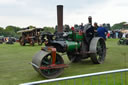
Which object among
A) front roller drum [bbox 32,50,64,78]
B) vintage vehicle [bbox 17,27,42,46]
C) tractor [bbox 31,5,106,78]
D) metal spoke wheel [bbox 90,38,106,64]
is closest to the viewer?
front roller drum [bbox 32,50,64,78]

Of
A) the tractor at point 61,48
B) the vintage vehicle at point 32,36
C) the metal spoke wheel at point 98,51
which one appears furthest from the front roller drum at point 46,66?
the vintage vehicle at point 32,36

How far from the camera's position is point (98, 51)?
6875 mm

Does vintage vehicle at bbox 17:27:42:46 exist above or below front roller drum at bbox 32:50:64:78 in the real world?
above

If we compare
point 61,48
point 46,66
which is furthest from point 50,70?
point 61,48

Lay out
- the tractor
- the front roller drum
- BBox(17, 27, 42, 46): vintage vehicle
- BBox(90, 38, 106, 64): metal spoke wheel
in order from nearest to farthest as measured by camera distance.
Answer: the front roller drum
the tractor
BBox(90, 38, 106, 64): metal spoke wheel
BBox(17, 27, 42, 46): vintage vehicle

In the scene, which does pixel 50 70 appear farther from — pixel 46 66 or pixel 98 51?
pixel 98 51

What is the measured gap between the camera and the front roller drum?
462cm

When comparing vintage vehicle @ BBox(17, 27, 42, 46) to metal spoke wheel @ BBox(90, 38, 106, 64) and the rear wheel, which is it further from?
the rear wheel

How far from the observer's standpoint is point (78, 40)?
6402 mm

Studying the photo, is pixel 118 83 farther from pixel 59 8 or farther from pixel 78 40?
pixel 59 8

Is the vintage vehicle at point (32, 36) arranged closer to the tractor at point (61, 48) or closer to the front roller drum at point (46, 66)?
the tractor at point (61, 48)

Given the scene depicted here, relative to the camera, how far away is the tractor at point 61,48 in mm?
4746

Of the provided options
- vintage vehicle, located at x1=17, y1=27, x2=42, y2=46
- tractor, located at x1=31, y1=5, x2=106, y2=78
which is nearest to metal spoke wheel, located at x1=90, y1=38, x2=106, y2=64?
tractor, located at x1=31, y1=5, x2=106, y2=78

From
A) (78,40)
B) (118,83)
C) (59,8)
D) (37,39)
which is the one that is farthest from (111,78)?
(37,39)
